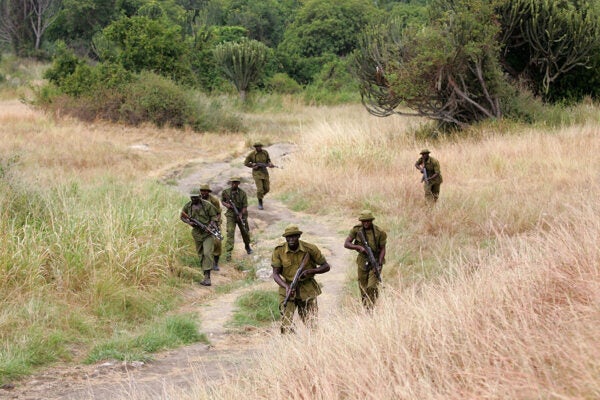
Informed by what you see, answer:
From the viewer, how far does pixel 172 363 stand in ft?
24.3

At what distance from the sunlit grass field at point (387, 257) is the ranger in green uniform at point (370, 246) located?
34 centimetres

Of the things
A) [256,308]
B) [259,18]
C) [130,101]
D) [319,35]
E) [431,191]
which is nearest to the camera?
[256,308]

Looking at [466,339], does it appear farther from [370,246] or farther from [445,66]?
[445,66]

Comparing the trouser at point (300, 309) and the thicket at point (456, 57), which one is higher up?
the thicket at point (456, 57)

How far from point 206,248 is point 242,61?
2640 centimetres

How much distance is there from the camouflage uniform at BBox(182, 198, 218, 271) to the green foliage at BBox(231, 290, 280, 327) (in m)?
0.96

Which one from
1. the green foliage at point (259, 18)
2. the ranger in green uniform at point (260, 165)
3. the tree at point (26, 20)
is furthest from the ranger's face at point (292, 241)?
the tree at point (26, 20)

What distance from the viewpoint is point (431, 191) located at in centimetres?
1259

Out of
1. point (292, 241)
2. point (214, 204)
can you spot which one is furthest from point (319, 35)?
point (292, 241)

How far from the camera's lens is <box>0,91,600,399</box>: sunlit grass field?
4508mm

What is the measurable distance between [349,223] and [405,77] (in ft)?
22.6

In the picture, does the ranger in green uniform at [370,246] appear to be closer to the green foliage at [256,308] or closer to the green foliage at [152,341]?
the green foliage at [256,308]

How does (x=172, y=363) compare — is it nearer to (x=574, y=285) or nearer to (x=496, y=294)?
(x=496, y=294)

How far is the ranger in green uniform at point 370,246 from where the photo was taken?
7.77 meters
